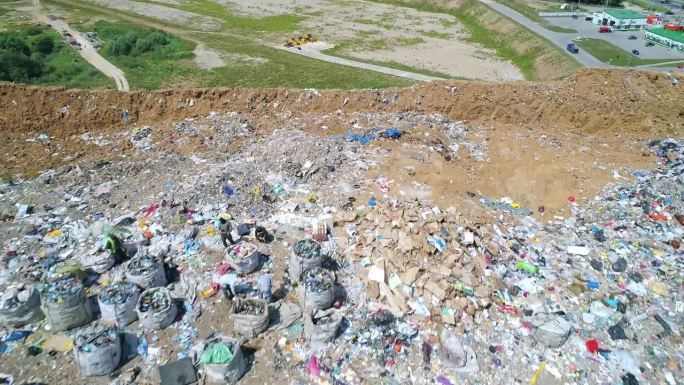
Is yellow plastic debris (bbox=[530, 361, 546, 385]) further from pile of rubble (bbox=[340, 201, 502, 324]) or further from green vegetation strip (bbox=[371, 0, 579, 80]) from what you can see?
green vegetation strip (bbox=[371, 0, 579, 80])

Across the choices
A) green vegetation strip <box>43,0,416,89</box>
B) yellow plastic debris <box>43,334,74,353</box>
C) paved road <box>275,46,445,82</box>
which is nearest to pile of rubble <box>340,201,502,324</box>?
yellow plastic debris <box>43,334,74,353</box>

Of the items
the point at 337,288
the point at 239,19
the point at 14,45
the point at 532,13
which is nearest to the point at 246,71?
the point at 14,45

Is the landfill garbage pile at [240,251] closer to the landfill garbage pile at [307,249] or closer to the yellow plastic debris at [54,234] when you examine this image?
the landfill garbage pile at [307,249]

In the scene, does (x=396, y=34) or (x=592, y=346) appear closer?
(x=592, y=346)

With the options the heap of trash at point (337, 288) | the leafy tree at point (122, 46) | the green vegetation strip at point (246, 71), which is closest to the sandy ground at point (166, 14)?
the green vegetation strip at point (246, 71)

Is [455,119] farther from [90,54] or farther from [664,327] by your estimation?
[90,54]

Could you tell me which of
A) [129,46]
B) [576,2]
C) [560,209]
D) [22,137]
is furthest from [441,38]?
[22,137]

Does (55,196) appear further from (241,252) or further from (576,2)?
(576,2)

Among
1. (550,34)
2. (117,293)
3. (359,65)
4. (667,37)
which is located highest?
(117,293)
